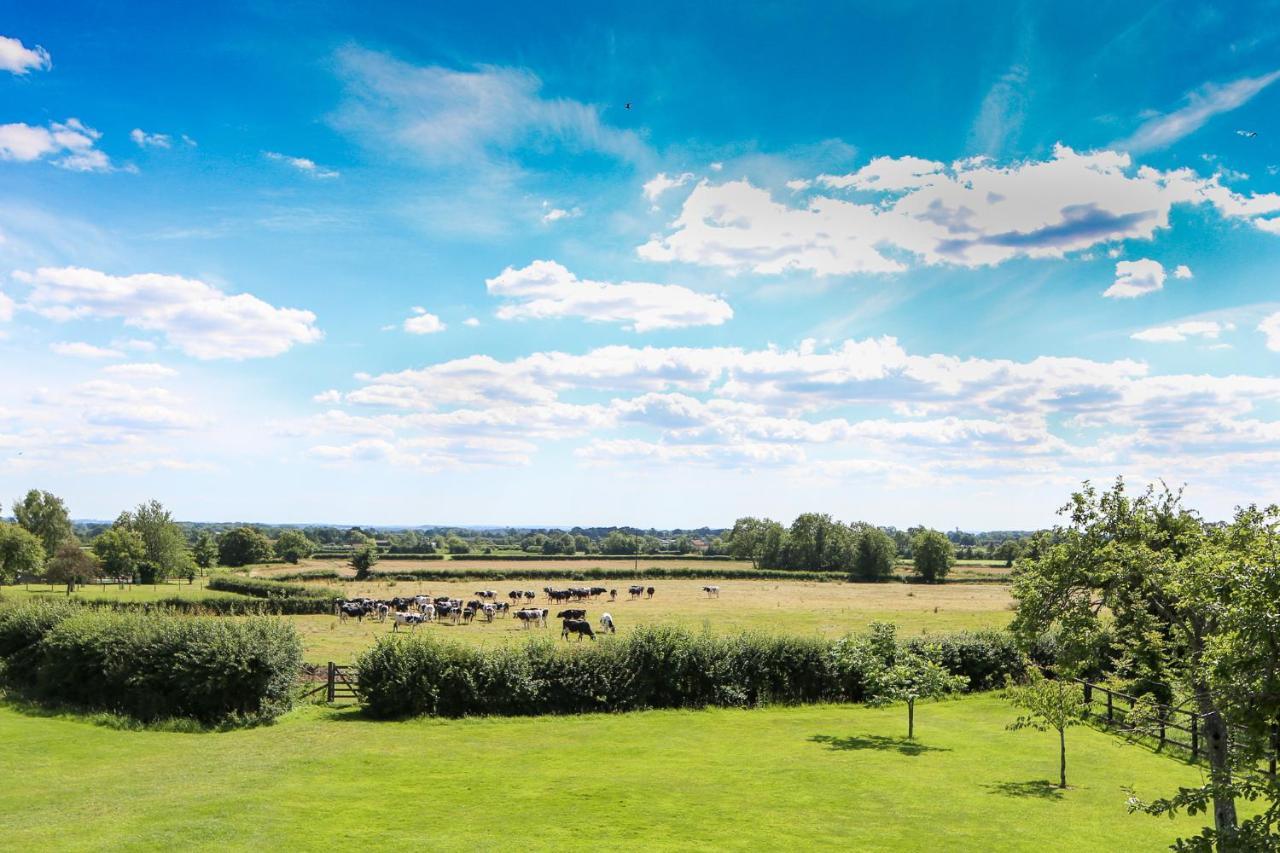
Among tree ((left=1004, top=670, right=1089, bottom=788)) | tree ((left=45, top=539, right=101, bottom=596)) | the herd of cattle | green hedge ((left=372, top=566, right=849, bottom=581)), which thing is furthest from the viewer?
green hedge ((left=372, top=566, right=849, bottom=581))

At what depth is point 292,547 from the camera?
5320 inches

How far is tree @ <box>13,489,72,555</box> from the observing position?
111750 mm

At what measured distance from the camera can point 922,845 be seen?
54.9ft

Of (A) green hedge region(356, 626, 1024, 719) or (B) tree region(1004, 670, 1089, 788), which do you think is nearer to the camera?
(B) tree region(1004, 670, 1089, 788)

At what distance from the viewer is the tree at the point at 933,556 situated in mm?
113875

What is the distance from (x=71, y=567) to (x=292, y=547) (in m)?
57.4

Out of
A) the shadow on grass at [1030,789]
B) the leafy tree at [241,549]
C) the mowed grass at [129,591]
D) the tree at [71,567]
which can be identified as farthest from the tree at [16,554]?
the shadow on grass at [1030,789]

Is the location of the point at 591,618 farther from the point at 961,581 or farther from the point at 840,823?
the point at 961,581

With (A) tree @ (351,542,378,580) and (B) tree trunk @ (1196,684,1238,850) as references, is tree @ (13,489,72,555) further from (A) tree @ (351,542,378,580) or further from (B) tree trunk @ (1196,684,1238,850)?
(B) tree trunk @ (1196,684,1238,850)

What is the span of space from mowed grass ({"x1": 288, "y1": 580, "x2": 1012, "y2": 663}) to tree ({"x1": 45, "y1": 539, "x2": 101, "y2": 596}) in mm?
26816

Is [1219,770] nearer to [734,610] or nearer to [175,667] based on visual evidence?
[175,667]

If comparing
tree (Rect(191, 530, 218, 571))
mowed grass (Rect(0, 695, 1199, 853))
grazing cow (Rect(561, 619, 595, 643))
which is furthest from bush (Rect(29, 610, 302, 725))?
tree (Rect(191, 530, 218, 571))

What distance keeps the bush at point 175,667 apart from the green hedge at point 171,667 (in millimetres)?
34

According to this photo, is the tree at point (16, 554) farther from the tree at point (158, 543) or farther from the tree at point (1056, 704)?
the tree at point (1056, 704)
